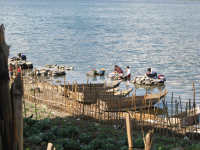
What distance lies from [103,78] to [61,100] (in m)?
16.4

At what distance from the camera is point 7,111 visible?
178 inches

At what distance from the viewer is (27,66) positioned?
33.8m

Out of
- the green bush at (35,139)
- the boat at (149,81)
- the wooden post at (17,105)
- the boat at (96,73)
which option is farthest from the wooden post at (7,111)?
the boat at (96,73)

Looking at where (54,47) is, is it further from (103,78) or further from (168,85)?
(168,85)

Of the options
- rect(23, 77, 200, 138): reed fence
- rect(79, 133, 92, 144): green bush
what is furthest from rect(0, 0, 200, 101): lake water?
rect(79, 133, 92, 144): green bush

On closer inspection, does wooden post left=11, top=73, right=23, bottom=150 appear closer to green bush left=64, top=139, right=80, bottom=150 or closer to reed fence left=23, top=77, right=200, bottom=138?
green bush left=64, top=139, right=80, bottom=150

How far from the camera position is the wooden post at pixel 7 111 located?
4441 mm

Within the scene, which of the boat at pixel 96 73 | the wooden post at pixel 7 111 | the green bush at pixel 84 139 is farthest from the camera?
the boat at pixel 96 73

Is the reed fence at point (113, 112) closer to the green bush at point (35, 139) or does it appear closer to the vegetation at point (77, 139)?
the vegetation at point (77, 139)

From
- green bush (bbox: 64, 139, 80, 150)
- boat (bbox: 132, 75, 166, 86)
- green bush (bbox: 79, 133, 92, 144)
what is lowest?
boat (bbox: 132, 75, 166, 86)

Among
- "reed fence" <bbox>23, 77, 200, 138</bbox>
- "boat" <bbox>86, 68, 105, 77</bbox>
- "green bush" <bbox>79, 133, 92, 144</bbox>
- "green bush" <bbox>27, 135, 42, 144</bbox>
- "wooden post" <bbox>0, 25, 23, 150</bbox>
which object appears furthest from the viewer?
"boat" <bbox>86, 68, 105, 77</bbox>

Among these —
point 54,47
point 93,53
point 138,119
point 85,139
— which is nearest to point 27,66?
point 93,53

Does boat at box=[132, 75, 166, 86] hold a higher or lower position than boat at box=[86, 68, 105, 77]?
lower

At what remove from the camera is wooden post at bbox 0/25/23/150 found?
4441mm
